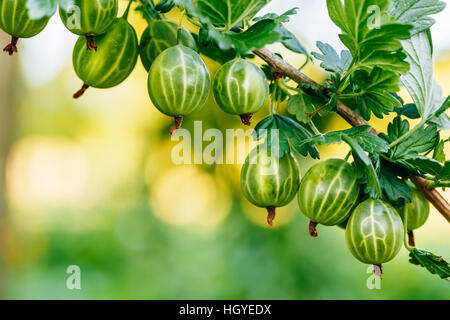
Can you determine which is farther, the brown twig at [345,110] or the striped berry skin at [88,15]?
the brown twig at [345,110]

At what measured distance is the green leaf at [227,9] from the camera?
0.64 m

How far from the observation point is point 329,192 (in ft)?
2.53

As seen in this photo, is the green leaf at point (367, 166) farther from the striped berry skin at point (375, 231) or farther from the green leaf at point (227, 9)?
the green leaf at point (227, 9)

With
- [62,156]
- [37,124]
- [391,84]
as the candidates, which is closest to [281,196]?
[391,84]

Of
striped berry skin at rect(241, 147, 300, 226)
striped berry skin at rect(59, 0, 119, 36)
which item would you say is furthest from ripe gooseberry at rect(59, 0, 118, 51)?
striped berry skin at rect(241, 147, 300, 226)

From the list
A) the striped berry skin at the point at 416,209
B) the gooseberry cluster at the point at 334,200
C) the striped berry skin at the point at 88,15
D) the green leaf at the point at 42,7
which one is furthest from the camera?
the striped berry skin at the point at 416,209

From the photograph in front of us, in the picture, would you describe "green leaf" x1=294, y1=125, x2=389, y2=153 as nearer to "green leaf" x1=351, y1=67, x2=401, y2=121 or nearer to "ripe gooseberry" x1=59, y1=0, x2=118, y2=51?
"green leaf" x1=351, y1=67, x2=401, y2=121

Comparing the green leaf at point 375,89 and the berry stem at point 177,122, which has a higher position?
the green leaf at point 375,89

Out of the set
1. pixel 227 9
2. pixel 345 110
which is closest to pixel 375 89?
pixel 345 110

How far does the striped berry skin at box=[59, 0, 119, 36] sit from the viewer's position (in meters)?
0.67

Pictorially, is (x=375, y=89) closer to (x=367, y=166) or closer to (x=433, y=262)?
(x=367, y=166)

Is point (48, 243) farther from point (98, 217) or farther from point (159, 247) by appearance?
point (159, 247)

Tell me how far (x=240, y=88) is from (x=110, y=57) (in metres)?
0.25

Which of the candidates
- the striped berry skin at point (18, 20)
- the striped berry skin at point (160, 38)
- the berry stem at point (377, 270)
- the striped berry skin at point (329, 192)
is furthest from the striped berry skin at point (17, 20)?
the berry stem at point (377, 270)
